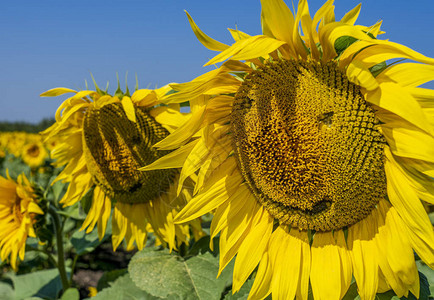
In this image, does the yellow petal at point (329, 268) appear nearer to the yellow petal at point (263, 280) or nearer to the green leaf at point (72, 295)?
the yellow petal at point (263, 280)

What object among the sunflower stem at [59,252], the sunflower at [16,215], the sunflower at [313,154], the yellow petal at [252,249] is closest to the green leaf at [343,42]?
the sunflower at [313,154]

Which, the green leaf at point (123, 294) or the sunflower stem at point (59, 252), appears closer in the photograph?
the green leaf at point (123, 294)

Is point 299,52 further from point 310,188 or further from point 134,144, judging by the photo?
point 134,144

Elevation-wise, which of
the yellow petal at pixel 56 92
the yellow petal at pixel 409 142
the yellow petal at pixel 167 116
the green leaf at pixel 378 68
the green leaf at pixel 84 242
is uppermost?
the green leaf at pixel 378 68

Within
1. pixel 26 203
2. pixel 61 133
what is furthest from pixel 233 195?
pixel 26 203

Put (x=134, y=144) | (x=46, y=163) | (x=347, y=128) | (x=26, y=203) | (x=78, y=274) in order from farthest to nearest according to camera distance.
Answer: (x=46, y=163)
(x=78, y=274)
(x=26, y=203)
(x=134, y=144)
(x=347, y=128)

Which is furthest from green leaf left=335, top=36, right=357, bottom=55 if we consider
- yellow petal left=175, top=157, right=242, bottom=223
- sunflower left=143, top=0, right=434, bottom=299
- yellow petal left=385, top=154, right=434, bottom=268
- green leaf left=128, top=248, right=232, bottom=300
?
green leaf left=128, top=248, right=232, bottom=300
